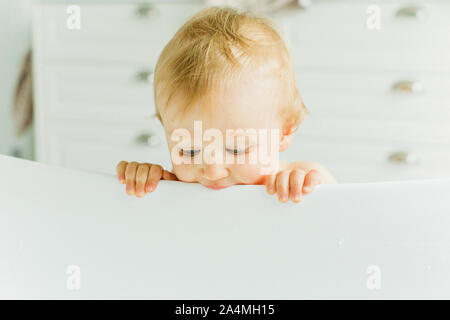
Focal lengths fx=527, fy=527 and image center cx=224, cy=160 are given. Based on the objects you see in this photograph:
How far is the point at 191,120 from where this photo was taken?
65cm

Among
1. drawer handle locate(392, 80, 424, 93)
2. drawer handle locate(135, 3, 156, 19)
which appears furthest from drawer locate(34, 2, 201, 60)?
drawer handle locate(392, 80, 424, 93)

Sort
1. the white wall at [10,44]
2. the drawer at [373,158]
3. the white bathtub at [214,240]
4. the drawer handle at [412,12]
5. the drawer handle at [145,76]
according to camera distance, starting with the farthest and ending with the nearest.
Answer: the white wall at [10,44]
the drawer handle at [145,76]
the drawer at [373,158]
the drawer handle at [412,12]
the white bathtub at [214,240]

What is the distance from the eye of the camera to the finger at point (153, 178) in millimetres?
652

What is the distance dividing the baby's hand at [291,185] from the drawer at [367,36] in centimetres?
85

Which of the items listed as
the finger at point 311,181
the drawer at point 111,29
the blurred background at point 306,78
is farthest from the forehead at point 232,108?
the drawer at point 111,29

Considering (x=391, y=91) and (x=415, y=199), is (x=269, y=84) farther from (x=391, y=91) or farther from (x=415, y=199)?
(x=391, y=91)

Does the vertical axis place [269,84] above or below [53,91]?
below

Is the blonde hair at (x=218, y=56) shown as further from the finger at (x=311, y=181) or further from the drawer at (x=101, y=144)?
the drawer at (x=101, y=144)

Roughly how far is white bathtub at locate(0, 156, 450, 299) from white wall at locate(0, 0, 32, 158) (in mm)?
1199

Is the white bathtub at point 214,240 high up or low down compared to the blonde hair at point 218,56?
down

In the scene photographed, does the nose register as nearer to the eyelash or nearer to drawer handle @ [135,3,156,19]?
the eyelash
